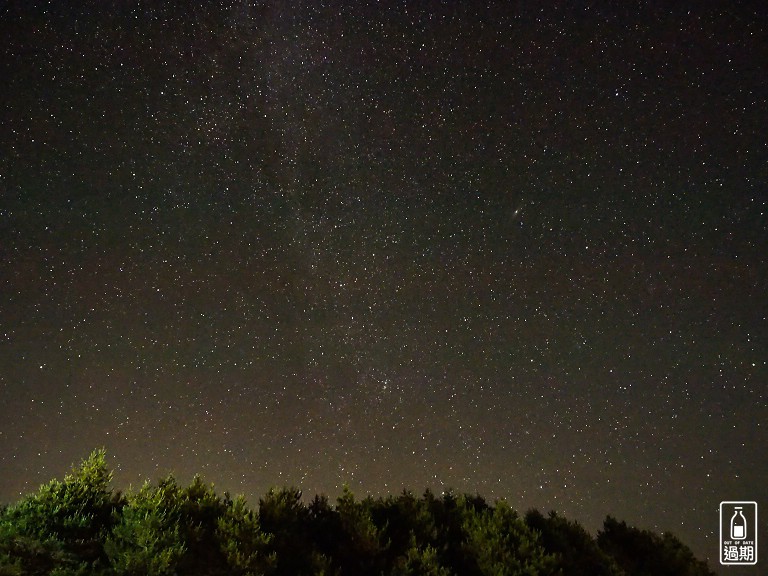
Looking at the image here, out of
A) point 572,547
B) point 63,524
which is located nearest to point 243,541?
point 63,524

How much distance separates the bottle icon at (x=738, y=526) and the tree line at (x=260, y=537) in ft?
31.2

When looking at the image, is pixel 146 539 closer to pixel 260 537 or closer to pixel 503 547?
pixel 260 537

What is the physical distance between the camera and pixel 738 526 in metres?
16.7

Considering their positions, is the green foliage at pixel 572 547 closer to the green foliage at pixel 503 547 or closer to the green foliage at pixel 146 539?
the green foliage at pixel 503 547

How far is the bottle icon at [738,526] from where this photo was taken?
16.6 m

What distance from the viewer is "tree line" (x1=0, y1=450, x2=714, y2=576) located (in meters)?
6.38

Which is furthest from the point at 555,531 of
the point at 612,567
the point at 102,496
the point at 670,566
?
the point at 102,496

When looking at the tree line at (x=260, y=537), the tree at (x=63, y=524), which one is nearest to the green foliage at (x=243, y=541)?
the tree line at (x=260, y=537)

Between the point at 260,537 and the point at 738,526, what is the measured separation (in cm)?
1512

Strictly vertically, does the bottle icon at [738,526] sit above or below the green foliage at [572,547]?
above

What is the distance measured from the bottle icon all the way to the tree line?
952cm

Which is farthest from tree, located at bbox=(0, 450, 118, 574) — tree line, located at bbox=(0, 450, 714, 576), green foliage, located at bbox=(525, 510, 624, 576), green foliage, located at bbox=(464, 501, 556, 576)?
green foliage, located at bbox=(525, 510, 624, 576)

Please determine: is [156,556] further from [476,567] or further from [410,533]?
[476,567]

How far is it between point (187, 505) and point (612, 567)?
5.90 m
